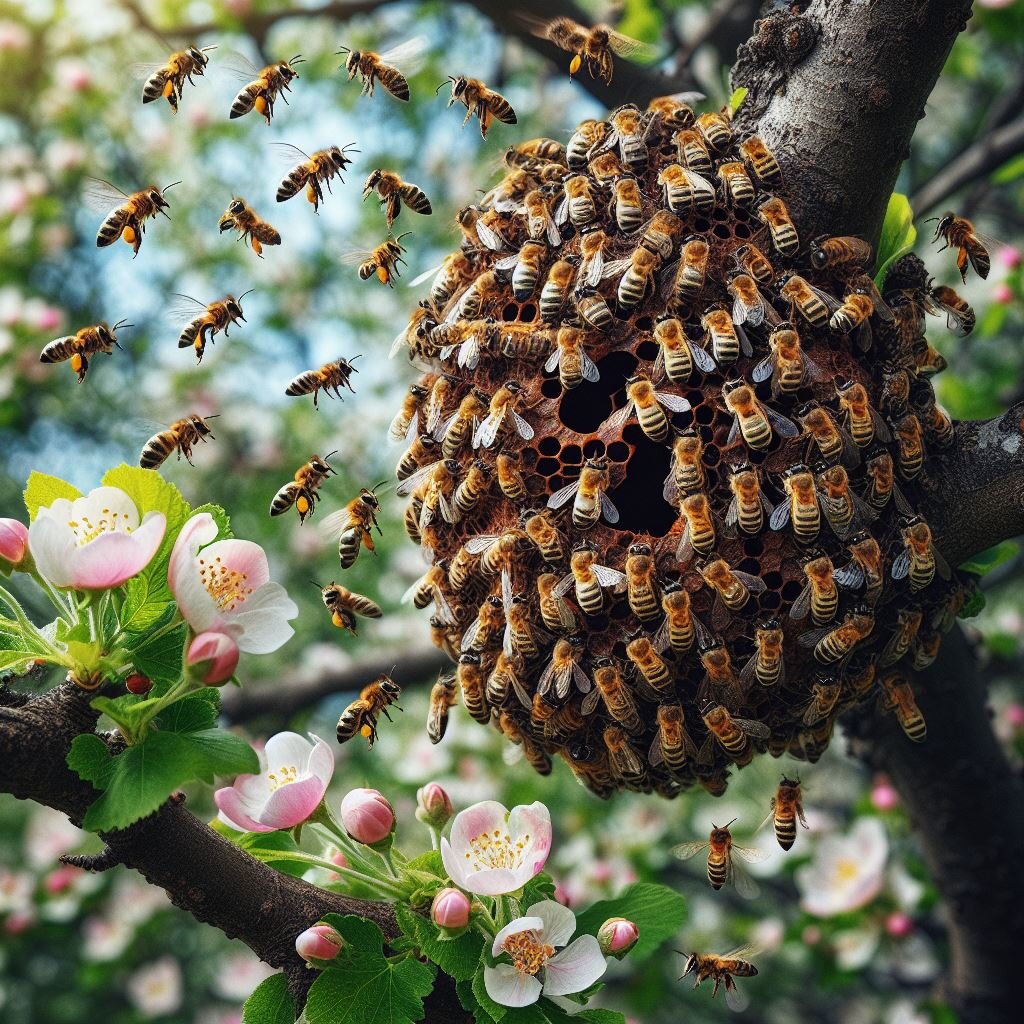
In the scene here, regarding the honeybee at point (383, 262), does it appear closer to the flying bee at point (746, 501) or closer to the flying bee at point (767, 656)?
the flying bee at point (746, 501)

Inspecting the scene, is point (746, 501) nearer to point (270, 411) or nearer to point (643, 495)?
point (643, 495)

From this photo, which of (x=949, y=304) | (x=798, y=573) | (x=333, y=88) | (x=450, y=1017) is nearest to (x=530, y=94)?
(x=333, y=88)

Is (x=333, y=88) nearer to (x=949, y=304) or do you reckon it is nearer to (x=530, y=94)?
(x=530, y=94)

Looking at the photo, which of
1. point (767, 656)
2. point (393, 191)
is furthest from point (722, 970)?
point (393, 191)

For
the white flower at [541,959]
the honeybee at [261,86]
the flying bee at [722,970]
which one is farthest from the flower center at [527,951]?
the honeybee at [261,86]

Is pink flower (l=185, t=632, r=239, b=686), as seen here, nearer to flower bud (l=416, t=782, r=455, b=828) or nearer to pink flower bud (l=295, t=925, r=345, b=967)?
pink flower bud (l=295, t=925, r=345, b=967)

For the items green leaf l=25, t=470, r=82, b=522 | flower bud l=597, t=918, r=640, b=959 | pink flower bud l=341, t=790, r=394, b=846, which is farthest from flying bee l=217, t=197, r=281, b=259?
flower bud l=597, t=918, r=640, b=959
